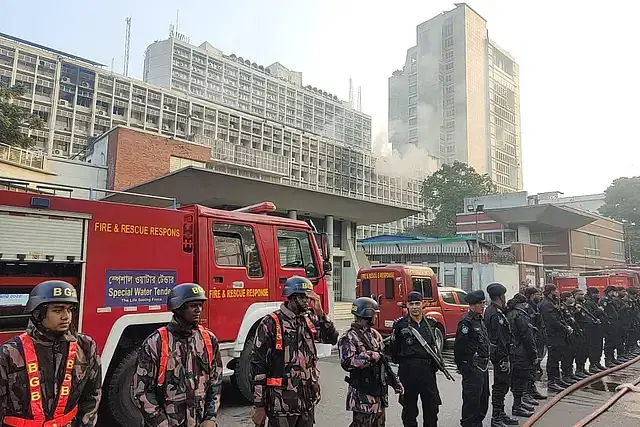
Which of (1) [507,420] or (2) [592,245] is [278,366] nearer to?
(1) [507,420]

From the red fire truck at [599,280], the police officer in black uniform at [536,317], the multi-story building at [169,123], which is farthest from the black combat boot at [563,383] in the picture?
the multi-story building at [169,123]

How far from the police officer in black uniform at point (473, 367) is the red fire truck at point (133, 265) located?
7.77 feet

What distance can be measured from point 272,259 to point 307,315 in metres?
3.33

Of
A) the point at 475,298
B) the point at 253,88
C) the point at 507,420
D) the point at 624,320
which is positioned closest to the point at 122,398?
the point at 475,298

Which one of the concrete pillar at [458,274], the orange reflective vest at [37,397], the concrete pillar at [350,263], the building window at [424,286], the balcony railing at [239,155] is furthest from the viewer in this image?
the balcony railing at [239,155]

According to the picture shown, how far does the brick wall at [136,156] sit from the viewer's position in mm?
29156

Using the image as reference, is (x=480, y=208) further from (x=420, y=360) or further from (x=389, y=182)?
(x=389, y=182)

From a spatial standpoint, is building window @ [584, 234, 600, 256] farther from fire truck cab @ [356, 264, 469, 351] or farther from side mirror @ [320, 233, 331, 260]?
side mirror @ [320, 233, 331, 260]

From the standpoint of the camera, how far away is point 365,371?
4.32 meters

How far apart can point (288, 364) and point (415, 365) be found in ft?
5.63

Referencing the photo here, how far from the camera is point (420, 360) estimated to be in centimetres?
505

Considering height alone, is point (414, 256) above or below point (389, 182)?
below

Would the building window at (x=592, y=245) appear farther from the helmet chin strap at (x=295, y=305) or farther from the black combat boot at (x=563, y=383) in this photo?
the helmet chin strap at (x=295, y=305)

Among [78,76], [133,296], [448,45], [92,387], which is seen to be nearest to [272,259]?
[133,296]
